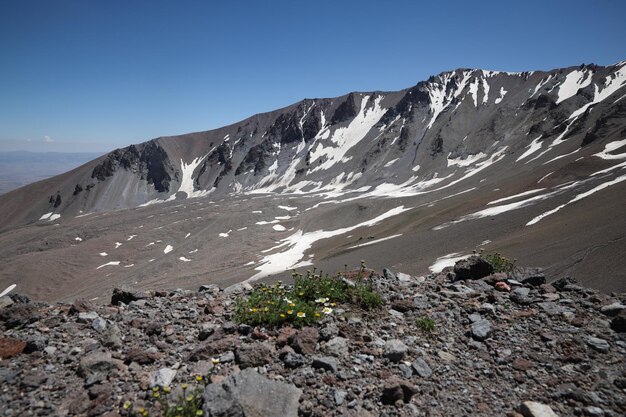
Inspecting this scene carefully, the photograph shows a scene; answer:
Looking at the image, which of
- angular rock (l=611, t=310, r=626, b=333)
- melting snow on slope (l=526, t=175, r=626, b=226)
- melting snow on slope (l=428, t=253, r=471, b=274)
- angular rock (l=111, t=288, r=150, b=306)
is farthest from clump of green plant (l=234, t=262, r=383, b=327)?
melting snow on slope (l=526, t=175, r=626, b=226)

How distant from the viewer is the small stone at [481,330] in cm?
682

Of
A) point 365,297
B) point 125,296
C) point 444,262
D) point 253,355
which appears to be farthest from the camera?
point 444,262

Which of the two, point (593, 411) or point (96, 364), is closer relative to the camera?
point (593, 411)

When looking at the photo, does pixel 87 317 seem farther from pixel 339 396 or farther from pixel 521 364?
pixel 521 364

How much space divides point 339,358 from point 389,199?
299 feet

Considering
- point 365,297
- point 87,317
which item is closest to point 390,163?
point 365,297

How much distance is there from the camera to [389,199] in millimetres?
94812

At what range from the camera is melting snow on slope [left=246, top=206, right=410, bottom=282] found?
54.1m

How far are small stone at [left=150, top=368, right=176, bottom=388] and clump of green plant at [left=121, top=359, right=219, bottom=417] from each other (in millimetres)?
80

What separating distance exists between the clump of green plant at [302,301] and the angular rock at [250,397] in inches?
60.3

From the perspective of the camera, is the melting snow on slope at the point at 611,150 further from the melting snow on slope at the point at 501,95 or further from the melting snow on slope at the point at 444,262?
the melting snow on slope at the point at 501,95

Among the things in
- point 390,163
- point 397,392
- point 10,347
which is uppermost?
point 10,347

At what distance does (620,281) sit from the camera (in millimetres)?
14234

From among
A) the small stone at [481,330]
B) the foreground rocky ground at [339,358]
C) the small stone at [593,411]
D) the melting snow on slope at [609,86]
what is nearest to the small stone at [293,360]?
the foreground rocky ground at [339,358]
